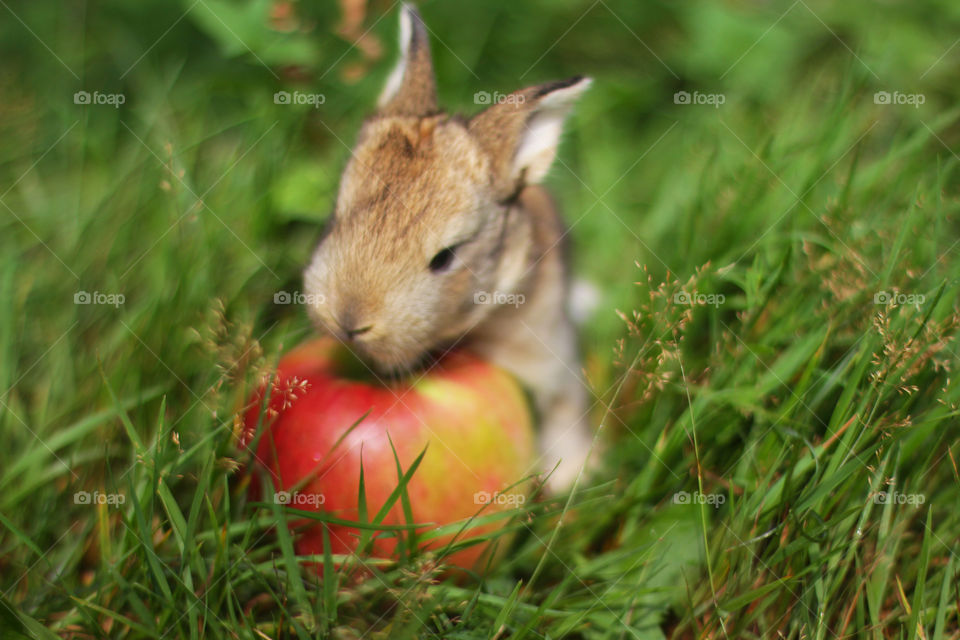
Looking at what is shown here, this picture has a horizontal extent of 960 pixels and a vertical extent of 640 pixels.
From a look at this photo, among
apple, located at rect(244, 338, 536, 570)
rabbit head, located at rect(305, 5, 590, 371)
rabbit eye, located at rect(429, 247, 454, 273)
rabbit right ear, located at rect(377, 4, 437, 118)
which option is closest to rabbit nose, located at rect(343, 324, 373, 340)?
rabbit head, located at rect(305, 5, 590, 371)

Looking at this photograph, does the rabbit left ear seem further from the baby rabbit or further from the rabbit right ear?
the rabbit right ear

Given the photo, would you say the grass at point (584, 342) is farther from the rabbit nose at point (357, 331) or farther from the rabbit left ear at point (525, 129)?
the rabbit left ear at point (525, 129)

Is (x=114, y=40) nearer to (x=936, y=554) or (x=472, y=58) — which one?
(x=472, y=58)

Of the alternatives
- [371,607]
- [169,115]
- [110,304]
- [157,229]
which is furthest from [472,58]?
[371,607]

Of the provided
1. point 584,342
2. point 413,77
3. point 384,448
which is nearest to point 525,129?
point 413,77

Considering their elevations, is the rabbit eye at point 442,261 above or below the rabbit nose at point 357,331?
above

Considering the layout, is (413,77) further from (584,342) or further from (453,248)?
(584,342)

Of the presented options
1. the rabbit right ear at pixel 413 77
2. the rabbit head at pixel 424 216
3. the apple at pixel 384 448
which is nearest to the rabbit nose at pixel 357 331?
the rabbit head at pixel 424 216
